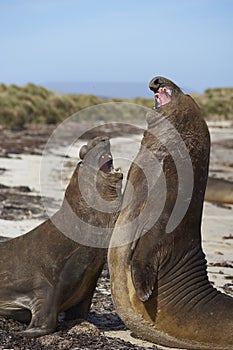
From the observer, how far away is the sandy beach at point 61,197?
668cm

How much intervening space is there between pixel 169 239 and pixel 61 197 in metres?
8.29

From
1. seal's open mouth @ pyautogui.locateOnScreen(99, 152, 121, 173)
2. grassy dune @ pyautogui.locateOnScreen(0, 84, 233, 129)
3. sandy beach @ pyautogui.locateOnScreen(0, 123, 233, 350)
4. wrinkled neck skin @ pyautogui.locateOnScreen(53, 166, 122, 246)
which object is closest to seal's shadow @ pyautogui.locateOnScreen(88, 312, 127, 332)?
sandy beach @ pyautogui.locateOnScreen(0, 123, 233, 350)

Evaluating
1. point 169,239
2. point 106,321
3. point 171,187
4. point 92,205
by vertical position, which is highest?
point 171,187

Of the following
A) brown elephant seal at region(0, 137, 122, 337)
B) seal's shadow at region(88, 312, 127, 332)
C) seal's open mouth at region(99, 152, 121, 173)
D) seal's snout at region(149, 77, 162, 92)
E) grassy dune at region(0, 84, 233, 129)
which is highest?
grassy dune at region(0, 84, 233, 129)

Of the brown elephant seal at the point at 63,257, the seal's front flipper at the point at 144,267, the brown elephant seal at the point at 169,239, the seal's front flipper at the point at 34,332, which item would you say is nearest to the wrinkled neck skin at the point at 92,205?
the brown elephant seal at the point at 63,257

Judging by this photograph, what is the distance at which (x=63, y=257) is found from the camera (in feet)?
19.2

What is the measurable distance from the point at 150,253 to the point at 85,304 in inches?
34.5

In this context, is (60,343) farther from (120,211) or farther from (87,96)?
(87,96)

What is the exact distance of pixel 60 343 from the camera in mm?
5543

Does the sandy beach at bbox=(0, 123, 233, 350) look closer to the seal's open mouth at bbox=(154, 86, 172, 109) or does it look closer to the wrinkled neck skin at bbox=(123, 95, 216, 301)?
the wrinkled neck skin at bbox=(123, 95, 216, 301)

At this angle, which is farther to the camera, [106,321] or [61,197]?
[61,197]

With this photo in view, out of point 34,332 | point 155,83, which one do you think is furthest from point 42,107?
point 34,332

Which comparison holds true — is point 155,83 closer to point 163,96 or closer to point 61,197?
point 163,96

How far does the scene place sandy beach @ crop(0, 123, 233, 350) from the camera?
6.68 meters
